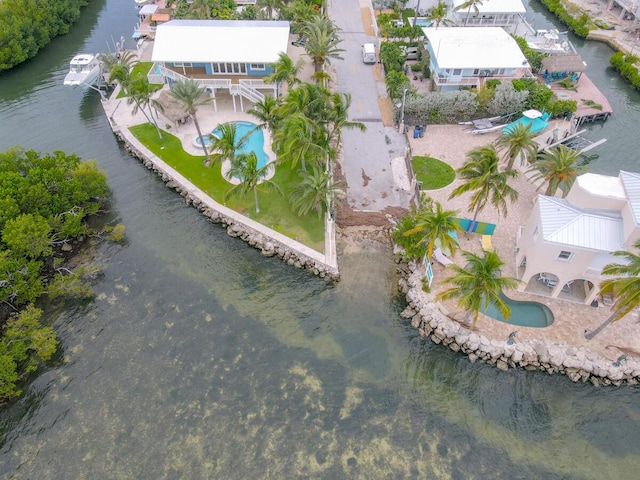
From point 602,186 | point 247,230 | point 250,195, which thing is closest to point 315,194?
point 247,230

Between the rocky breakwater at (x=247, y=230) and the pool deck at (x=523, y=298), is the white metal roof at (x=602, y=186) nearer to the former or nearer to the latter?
the pool deck at (x=523, y=298)

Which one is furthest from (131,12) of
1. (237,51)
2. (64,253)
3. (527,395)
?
(527,395)

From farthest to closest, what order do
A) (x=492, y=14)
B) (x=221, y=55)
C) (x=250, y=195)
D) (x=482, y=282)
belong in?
1. (x=492, y=14)
2. (x=221, y=55)
3. (x=250, y=195)
4. (x=482, y=282)

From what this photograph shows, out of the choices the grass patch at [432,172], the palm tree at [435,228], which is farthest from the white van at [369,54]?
the palm tree at [435,228]

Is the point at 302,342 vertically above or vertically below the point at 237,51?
below

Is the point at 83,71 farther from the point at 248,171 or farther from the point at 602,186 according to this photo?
the point at 602,186

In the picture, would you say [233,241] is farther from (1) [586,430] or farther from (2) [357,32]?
(2) [357,32]
